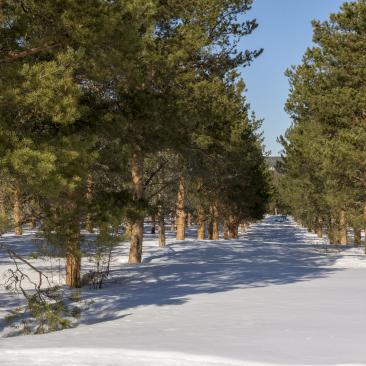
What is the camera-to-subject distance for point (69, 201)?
10617 mm

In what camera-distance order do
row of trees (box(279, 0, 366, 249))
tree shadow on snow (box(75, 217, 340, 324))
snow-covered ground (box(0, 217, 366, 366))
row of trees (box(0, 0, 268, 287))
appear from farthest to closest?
row of trees (box(279, 0, 366, 249))
tree shadow on snow (box(75, 217, 340, 324))
row of trees (box(0, 0, 268, 287))
snow-covered ground (box(0, 217, 366, 366))

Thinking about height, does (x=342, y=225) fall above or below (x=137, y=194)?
below

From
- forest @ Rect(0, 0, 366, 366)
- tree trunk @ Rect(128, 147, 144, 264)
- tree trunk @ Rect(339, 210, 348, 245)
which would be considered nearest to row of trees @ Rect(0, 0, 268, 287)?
forest @ Rect(0, 0, 366, 366)

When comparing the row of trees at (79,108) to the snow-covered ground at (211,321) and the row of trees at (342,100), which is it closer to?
the snow-covered ground at (211,321)

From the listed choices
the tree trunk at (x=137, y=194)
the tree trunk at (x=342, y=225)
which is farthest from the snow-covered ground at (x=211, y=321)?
the tree trunk at (x=342, y=225)

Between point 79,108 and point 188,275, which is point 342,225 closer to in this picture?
point 188,275

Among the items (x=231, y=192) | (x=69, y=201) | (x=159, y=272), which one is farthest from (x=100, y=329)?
(x=231, y=192)

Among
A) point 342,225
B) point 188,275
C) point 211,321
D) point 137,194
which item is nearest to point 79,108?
point 211,321

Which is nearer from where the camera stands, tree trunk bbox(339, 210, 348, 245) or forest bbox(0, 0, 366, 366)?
forest bbox(0, 0, 366, 366)

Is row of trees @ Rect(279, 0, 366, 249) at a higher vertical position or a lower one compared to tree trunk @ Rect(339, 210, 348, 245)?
higher

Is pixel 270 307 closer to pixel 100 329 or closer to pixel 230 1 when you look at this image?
pixel 100 329

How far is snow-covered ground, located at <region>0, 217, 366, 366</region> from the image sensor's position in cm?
609

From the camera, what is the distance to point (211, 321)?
880 cm

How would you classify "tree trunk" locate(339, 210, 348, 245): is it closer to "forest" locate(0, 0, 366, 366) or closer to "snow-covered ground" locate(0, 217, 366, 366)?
"forest" locate(0, 0, 366, 366)
